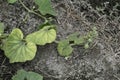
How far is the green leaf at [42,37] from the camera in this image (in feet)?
7.25

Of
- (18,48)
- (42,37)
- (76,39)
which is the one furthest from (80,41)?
(18,48)

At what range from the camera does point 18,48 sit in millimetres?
2193

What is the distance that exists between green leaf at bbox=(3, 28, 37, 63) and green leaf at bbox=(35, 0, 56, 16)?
0.84 ft

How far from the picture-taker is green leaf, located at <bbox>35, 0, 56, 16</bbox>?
7.73 feet

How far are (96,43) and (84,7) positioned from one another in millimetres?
390

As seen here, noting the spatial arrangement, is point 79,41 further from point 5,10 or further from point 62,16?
point 5,10

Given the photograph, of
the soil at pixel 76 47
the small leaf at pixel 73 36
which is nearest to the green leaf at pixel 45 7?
the soil at pixel 76 47

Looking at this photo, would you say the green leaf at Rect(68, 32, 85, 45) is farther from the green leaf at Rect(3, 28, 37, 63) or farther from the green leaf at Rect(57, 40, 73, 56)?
the green leaf at Rect(3, 28, 37, 63)

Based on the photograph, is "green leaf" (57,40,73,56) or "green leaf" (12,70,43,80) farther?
"green leaf" (57,40,73,56)

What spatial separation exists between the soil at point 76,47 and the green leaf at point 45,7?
92 millimetres

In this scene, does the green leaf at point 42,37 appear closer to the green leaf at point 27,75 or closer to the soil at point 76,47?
the soil at point 76,47

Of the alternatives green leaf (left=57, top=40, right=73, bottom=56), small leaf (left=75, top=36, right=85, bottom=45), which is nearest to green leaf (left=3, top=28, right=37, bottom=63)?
green leaf (left=57, top=40, right=73, bottom=56)

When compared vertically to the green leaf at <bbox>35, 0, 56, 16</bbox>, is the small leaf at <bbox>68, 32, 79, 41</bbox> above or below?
below

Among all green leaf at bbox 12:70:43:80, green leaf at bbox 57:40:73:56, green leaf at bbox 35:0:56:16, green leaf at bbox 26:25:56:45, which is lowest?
green leaf at bbox 12:70:43:80
